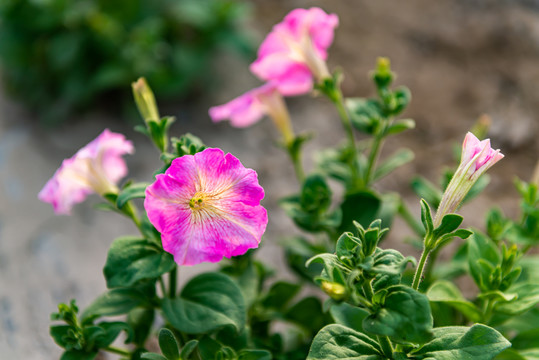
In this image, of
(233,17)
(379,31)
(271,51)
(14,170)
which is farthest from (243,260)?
(379,31)

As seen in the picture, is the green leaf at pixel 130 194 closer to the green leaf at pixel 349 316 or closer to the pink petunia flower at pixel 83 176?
the pink petunia flower at pixel 83 176

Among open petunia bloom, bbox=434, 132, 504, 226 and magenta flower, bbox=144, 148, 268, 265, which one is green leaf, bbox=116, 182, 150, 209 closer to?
magenta flower, bbox=144, 148, 268, 265

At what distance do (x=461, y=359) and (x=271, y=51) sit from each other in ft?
3.31

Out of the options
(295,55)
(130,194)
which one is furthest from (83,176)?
(295,55)

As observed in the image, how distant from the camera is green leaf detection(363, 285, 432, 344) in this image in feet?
3.43

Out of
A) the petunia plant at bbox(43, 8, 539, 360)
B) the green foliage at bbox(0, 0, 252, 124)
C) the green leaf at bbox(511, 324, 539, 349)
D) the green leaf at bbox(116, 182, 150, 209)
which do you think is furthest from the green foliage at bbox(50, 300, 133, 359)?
the green foliage at bbox(0, 0, 252, 124)

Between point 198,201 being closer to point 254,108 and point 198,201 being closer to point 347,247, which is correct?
point 347,247

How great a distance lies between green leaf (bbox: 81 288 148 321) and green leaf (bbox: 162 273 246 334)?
68 mm

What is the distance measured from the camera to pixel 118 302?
1.39 metres

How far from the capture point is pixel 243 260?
63.2 inches

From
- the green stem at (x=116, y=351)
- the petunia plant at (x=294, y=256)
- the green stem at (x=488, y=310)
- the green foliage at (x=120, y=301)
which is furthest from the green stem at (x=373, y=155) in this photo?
the green stem at (x=116, y=351)

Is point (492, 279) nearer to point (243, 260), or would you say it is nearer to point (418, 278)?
point (418, 278)

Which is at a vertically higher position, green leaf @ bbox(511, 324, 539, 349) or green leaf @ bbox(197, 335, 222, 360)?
green leaf @ bbox(511, 324, 539, 349)

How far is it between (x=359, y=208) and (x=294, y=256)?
27 cm
